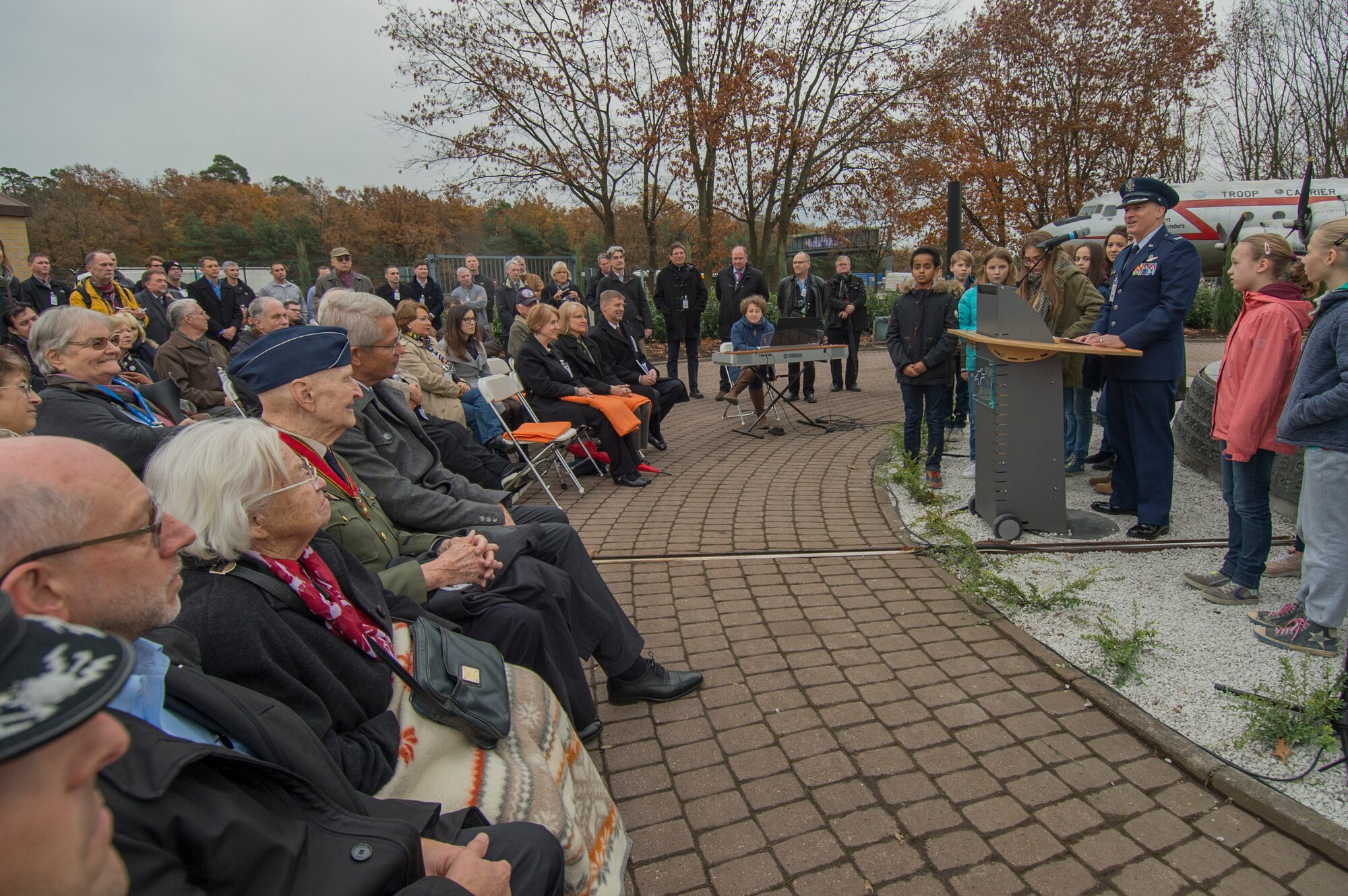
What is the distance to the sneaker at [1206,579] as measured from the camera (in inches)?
149

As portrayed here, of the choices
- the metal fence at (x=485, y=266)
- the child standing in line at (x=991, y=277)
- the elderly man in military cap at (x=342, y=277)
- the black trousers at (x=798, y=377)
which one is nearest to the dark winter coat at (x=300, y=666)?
the child standing in line at (x=991, y=277)

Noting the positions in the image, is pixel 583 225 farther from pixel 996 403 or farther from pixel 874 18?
pixel 996 403

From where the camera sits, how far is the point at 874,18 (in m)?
18.6

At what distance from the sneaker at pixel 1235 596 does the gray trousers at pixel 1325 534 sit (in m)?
0.47

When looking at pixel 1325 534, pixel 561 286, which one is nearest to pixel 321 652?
pixel 1325 534

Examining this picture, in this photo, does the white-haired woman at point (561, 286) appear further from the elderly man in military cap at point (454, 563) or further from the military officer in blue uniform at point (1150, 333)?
the elderly man in military cap at point (454, 563)

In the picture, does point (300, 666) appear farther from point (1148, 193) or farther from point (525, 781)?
point (1148, 193)

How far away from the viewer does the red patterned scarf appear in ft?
6.46

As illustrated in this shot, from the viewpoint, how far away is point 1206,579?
384 cm

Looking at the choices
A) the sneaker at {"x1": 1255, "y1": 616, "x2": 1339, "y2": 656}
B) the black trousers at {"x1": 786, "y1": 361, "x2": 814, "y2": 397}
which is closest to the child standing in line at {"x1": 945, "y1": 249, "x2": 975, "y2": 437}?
the black trousers at {"x1": 786, "y1": 361, "x2": 814, "y2": 397}

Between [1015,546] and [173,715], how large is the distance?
443cm

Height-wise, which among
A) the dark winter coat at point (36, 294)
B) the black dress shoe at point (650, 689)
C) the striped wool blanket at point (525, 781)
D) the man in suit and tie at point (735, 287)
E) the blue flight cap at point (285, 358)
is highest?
the dark winter coat at point (36, 294)

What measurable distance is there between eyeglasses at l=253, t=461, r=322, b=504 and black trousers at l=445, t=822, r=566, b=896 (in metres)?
0.99

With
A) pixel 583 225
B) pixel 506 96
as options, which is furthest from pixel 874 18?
pixel 583 225
